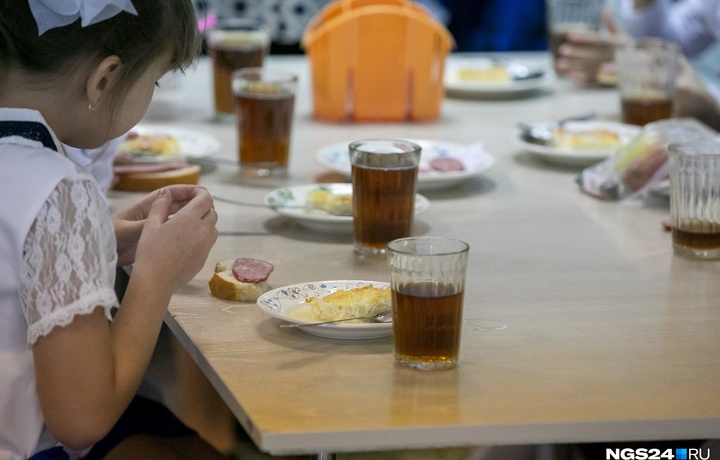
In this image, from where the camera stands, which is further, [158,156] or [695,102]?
[695,102]

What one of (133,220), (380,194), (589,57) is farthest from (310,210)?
(589,57)

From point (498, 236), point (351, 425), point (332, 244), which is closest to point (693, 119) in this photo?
point (498, 236)

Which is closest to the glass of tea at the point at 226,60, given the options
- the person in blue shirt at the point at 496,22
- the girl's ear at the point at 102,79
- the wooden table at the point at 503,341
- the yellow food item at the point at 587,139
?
the wooden table at the point at 503,341

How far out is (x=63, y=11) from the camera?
3.42 ft

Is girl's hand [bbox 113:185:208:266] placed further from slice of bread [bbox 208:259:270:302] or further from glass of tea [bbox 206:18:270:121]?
glass of tea [bbox 206:18:270:121]

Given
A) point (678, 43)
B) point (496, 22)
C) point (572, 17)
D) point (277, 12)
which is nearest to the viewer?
point (572, 17)

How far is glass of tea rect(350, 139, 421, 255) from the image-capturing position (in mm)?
1443

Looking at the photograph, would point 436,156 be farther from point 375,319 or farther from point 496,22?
point 496,22

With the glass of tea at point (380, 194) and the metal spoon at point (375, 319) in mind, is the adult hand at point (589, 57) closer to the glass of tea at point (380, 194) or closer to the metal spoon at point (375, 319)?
the glass of tea at point (380, 194)

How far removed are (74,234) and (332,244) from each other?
54cm

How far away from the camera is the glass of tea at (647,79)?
89.1 inches

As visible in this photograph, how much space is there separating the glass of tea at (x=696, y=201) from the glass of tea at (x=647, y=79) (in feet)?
2.76

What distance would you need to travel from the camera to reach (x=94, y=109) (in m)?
1.15

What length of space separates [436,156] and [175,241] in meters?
0.89
